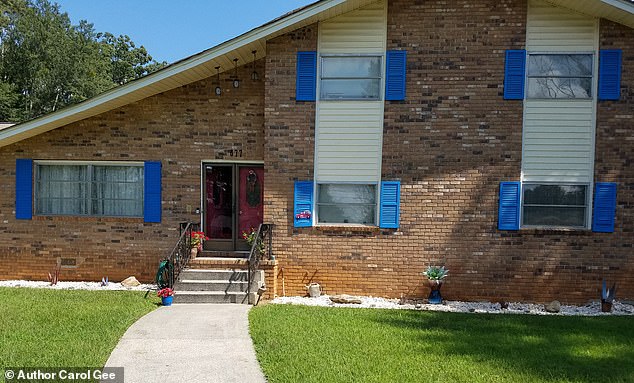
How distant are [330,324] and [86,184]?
6.68m

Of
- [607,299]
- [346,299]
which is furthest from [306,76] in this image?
[607,299]

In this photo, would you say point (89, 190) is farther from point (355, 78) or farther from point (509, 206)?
point (509, 206)

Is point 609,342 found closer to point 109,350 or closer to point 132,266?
point 109,350

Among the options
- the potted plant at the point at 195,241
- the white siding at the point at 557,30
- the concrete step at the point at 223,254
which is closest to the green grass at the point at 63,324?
the potted plant at the point at 195,241

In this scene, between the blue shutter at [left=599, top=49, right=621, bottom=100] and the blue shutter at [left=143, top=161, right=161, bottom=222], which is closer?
the blue shutter at [left=599, top=49, right=621, bottom=100]

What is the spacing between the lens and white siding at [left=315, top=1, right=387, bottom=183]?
887 centimetres

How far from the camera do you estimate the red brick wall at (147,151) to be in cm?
981

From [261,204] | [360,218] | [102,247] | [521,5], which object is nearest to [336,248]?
[360,218]

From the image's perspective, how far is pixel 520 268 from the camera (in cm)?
880

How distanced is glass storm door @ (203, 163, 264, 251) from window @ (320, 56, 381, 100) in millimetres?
2419

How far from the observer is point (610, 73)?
850cm

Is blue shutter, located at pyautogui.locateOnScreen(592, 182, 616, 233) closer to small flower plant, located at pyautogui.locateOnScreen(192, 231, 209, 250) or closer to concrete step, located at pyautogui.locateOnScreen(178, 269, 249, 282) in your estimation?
concrete step, located at pyautogui.locateOnScreen(178, 269, 249, 282)

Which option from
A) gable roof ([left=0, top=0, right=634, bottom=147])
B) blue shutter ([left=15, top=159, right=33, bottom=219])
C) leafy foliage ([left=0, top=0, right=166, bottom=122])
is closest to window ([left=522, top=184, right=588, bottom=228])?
gable roof ([left=0, top=0, right=634, bottom=147])

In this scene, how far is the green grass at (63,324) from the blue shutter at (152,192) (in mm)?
1839
